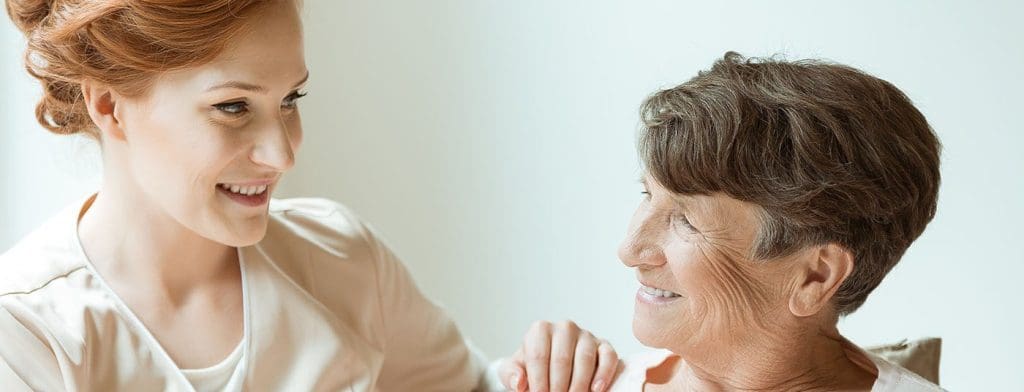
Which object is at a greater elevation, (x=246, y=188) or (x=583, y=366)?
(x=246, y=188)

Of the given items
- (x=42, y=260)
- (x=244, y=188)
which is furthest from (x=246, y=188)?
(x=42, y=260)

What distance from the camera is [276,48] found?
183 centimetres

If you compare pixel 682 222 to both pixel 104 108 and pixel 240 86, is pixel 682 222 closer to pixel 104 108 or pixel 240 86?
pixel 240 86

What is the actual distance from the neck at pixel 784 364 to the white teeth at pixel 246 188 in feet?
2.38

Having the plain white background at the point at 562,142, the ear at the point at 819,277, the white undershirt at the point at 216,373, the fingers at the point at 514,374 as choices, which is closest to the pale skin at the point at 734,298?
the ear at the point at 819,277

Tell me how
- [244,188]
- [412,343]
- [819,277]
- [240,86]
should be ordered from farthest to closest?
[412,343] < [244,188] < [240,86] < [819,277]

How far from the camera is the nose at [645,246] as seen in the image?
1.71 meters

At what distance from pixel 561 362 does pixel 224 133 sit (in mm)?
668

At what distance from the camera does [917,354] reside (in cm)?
216

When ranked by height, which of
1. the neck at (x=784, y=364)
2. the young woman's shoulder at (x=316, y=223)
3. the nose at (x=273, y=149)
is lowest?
the neck at (x=784, y=364)

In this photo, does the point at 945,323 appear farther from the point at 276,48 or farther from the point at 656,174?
the point at 276,48

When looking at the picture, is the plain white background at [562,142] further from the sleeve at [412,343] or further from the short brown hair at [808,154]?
the short brown hair at [808,154]

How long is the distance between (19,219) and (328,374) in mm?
946

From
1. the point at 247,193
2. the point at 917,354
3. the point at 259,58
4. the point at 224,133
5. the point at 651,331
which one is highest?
the point at 259,58
